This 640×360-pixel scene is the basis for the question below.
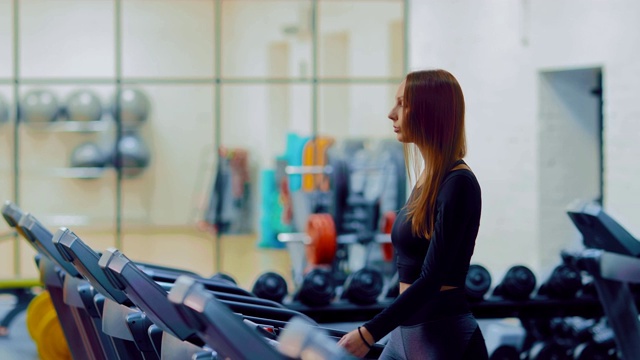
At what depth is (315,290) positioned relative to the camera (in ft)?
17.7

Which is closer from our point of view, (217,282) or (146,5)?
(217,282)

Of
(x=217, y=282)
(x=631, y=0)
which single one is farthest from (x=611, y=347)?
(x=217, y=282)

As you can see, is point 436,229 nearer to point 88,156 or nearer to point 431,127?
point 431,127

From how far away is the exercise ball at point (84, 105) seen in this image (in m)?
10.6

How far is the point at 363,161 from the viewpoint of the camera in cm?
948

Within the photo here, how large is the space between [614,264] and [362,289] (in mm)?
1419

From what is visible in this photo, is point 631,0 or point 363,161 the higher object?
point 631,0

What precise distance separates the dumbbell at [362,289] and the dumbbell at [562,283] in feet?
2.99

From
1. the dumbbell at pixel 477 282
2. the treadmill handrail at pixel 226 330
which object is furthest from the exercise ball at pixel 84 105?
the treadmill handrail at pixel 226 330

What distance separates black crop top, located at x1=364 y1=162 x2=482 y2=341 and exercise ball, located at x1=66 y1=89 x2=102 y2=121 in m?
8.36

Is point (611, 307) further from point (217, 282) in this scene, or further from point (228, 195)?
point (228, 195)

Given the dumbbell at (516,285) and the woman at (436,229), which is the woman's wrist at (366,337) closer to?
the woman at (436,229)

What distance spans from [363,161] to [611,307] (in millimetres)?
4990

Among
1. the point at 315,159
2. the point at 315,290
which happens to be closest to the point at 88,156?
the point at 315,159
